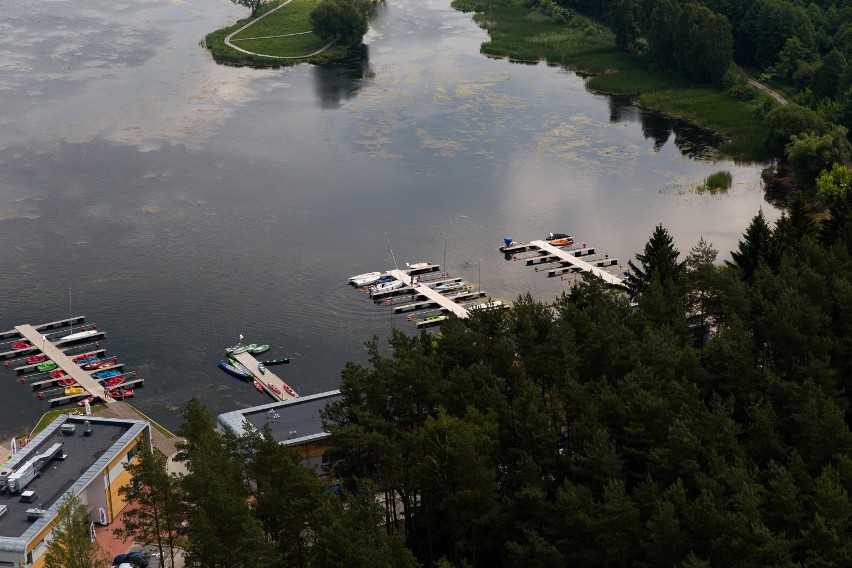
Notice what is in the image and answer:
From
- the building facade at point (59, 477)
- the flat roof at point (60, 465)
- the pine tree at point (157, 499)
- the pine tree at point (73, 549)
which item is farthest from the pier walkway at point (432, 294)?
the pine tree at point (73, 549)

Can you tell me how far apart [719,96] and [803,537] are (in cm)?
6976

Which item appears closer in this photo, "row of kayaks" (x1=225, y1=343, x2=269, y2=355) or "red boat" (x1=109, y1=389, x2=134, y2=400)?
"red boat" (x1=109, y1=389, x2=134, y2=400)

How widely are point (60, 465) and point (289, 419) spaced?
8470 mm

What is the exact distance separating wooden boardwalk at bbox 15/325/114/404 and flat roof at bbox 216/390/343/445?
10195mm

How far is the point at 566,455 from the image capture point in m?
36.0

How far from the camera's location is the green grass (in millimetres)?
86000

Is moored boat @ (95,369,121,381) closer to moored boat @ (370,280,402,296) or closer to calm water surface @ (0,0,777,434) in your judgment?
calm water surface @ (0,0,777,434)

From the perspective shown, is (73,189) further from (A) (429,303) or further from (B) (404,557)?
(B) (404,557)

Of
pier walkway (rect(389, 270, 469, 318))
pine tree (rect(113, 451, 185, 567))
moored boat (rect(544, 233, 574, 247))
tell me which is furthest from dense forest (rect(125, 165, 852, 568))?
moored boat (rect(544, 233, 574, 247))

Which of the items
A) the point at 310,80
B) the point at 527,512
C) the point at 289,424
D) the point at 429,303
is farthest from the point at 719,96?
the point at 527,512

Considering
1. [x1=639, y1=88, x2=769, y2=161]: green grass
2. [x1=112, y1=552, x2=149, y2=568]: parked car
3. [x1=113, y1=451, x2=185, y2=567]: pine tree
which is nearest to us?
[x1=113, y1=451, x2=185, y2=567]: pine tree

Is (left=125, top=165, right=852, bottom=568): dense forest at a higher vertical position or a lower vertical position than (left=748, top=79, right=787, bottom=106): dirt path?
higher

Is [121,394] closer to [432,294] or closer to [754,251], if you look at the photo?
[432,294]

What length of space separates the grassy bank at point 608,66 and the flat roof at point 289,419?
159 ft
